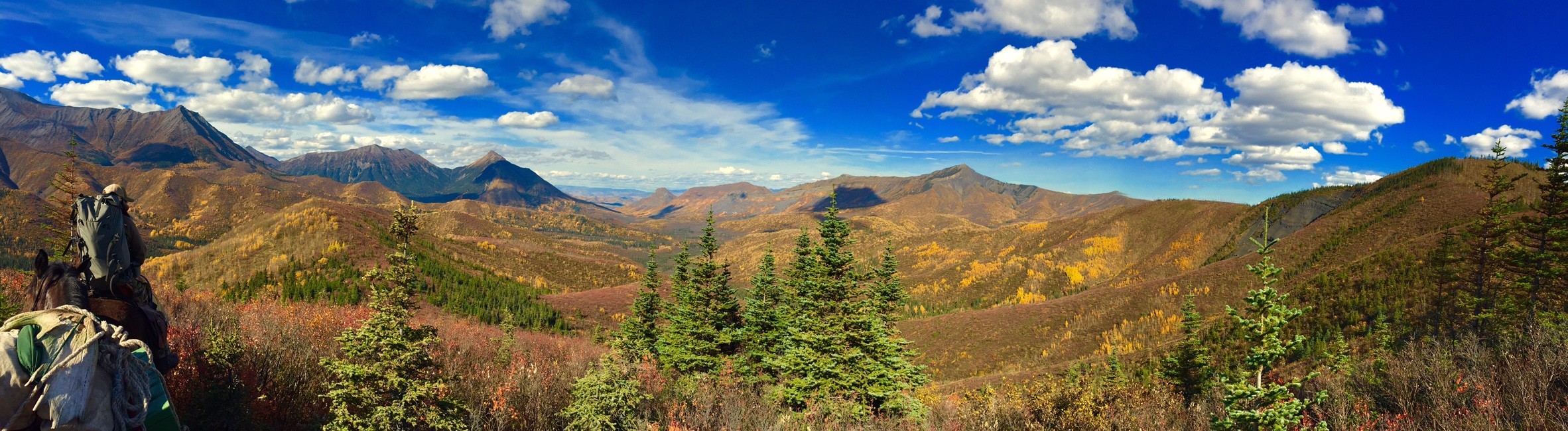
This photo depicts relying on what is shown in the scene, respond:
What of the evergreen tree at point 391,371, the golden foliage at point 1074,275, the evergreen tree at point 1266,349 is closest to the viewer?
the evergreen tree at point 391,371

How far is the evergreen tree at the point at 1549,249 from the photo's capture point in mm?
26609

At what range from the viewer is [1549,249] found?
28.4m

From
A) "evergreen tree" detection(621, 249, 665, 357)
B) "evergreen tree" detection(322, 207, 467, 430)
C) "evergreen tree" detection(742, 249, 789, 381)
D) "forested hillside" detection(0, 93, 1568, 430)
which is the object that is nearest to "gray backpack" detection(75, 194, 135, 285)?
"forested hillside" detection(0, 93, 1568, 430)

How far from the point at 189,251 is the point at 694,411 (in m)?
157

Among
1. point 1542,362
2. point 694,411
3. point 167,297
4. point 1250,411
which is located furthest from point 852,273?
point 167,297

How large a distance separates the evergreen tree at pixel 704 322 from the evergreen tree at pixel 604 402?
489 inches

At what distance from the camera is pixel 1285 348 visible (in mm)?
12273

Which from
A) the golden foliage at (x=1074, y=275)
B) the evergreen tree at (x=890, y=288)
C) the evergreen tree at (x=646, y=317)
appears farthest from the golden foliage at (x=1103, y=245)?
the evergreen tree at (x=646, y=317)

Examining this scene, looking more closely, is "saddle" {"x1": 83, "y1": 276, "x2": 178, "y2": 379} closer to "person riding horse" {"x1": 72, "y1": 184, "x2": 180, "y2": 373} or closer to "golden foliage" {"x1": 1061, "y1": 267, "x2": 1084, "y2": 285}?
"person riding horse" {"x1": 72, "y1": 184, "x2": 180, "y2": 373}

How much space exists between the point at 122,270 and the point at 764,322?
23826 mm

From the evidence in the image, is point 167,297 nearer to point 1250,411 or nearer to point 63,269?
point 63,269

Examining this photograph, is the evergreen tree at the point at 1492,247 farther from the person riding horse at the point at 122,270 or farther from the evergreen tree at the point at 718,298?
the person riding horse at the point at 122,270

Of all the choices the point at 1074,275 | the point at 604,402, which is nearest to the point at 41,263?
the point at 604,402

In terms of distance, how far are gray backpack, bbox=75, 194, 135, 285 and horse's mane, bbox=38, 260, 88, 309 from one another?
380 mm
